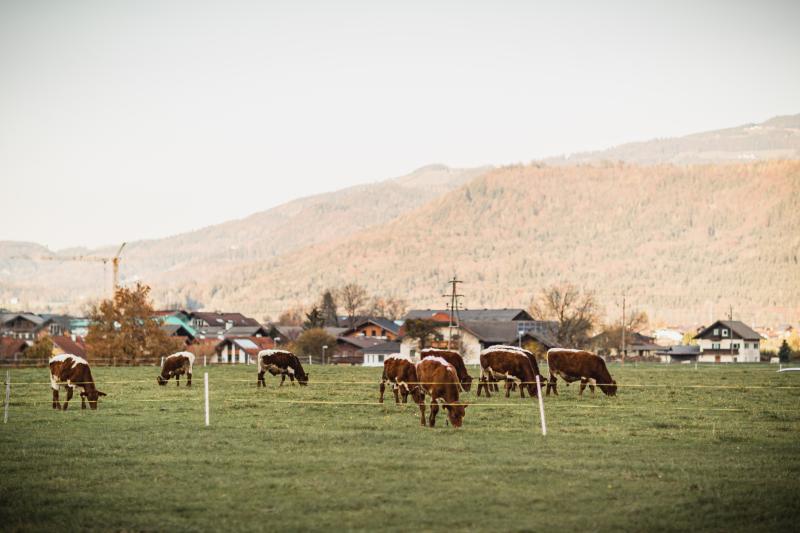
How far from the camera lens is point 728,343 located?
6132 inches

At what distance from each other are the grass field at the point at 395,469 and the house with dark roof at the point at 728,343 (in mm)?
128326

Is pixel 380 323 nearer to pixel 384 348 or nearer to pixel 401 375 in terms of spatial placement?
pixel 384 348

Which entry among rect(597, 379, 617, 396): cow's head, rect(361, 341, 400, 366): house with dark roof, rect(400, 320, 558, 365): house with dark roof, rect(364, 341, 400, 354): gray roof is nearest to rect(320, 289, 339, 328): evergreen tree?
rect(364, 341, 400, 354): gray roof

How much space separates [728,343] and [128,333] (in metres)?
105

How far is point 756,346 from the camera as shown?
15425cm

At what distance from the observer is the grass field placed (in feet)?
50.0

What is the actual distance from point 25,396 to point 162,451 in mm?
17022

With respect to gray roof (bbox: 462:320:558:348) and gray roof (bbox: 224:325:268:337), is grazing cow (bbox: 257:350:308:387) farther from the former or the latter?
gray roof (bbox: 224:325:268:337)

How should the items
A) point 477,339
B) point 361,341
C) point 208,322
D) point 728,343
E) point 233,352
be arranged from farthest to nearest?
point 208,322 → point 728,343 → point 361,341 → point 233,352 → point 477,339

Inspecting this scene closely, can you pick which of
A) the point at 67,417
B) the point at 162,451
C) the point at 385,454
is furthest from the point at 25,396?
the point at 385,454

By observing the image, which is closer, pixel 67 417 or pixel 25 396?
pixel 67 417

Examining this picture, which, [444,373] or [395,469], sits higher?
[444,373]

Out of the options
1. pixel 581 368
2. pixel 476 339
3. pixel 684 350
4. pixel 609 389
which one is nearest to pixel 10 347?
pixel 476 339

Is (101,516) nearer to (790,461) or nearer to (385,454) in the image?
(385,454)
